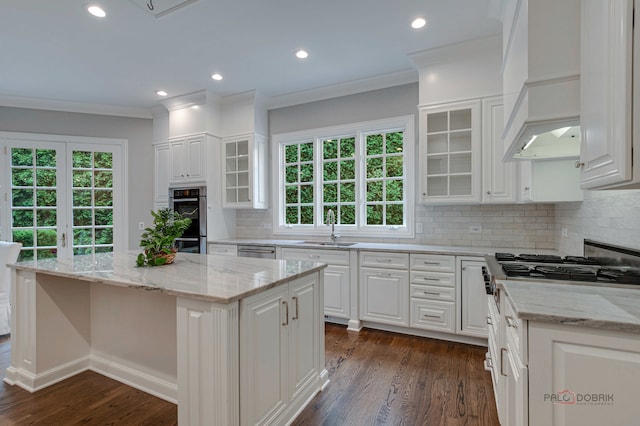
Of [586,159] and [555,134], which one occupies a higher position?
[555,134]

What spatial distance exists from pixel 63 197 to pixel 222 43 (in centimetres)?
358

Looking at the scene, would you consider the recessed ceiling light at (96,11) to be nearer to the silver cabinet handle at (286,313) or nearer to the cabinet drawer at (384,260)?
the silver cabinet handle at (286,313)

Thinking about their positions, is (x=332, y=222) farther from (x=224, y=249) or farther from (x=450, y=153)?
(x=450, y=153)

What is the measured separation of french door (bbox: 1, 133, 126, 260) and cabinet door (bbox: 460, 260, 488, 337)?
4976 mm

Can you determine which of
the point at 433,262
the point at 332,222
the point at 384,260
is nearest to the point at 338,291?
the point at 384,260

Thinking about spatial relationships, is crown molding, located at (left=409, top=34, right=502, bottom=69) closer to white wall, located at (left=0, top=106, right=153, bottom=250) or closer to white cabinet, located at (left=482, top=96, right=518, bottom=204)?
white cabinet, located at (left=482, top=96, right=518, bottom=204)

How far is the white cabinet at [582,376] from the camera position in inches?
41.3

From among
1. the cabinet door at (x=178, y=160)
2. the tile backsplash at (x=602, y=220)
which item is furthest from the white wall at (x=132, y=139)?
the tile backsplash at (x=602, y=220)

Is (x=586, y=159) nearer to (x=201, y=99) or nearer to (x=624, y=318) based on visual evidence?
(x=624, y=318)

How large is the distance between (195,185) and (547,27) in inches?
168

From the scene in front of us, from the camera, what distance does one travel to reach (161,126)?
492cm

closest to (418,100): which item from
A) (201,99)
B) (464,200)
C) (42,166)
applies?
(464,200)

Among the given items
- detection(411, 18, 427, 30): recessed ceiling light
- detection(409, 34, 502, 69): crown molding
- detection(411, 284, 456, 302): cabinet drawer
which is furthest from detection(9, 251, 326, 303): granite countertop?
detection(409, 34, 502, 69): crown molding

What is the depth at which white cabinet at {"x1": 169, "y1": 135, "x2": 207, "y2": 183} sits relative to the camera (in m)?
4.42
